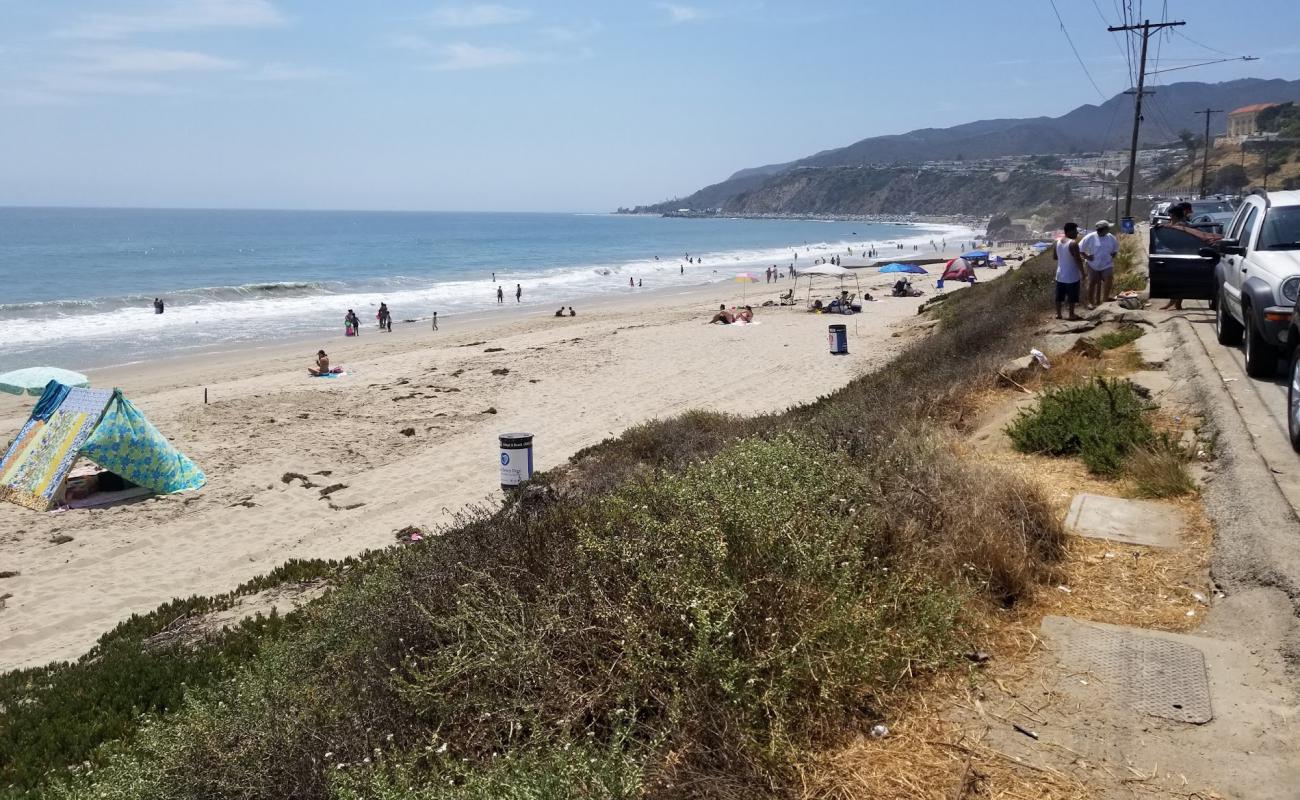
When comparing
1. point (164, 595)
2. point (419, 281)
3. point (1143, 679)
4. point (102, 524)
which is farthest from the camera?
point (419, 281)

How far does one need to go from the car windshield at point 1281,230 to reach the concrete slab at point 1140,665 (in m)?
5.55

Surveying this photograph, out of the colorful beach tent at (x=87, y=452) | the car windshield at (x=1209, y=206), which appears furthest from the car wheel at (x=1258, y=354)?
the car windshield at (x=1209, y=206)

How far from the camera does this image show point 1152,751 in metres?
2.97

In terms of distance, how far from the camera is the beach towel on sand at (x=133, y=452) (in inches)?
468

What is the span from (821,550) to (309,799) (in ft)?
6.73

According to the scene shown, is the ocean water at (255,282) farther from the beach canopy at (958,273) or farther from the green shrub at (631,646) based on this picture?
the green shrub at (631,646)

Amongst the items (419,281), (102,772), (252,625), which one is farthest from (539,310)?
(102,772)

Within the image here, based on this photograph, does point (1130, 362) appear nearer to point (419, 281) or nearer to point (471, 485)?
point (471, 485)

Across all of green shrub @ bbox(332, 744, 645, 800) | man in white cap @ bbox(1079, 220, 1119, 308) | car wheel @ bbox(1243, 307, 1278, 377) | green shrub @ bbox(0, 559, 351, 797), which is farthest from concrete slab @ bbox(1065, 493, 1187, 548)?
man in white cap @ bbox(1079, 220, 1119, 308)

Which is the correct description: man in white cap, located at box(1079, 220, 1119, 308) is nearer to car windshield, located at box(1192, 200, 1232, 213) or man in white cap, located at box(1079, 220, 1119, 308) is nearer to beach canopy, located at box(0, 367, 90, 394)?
car windshield, located at box(1192, 200, 1232, 213)

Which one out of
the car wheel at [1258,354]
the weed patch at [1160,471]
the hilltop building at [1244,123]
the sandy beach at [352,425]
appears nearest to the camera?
the weed patch at [1160,471]

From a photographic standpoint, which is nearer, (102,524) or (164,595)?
(164,595)

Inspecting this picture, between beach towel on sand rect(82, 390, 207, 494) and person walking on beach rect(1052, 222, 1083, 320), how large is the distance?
12.3 m

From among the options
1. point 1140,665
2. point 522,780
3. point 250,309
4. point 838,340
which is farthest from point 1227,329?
point 250,309
